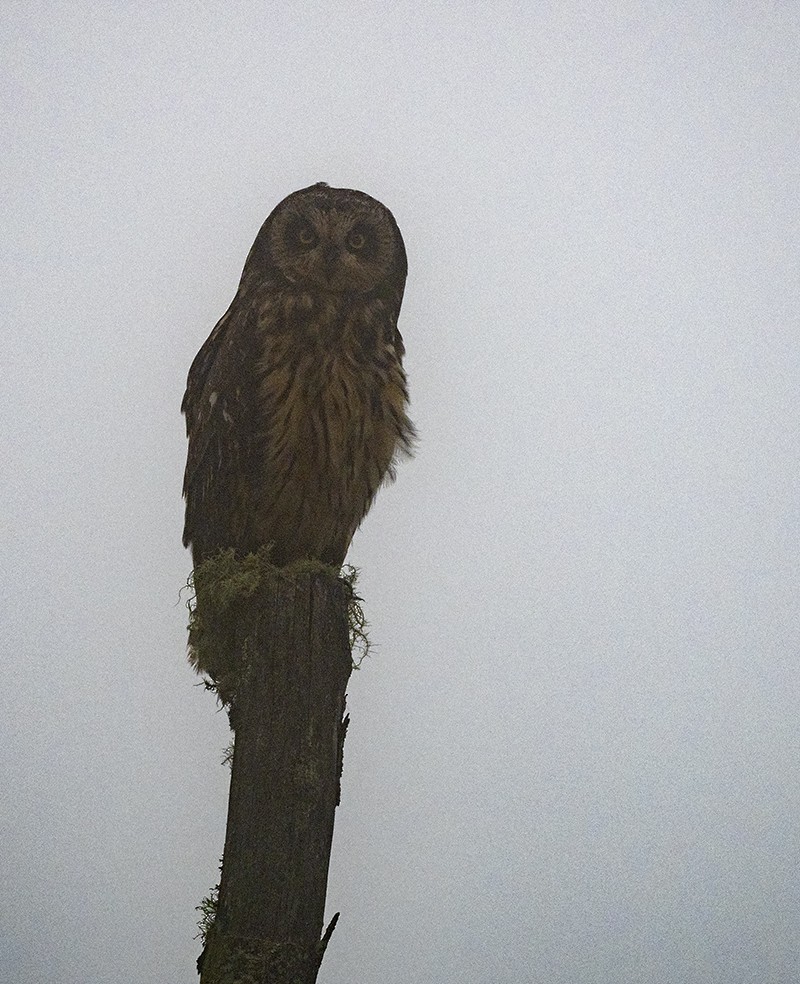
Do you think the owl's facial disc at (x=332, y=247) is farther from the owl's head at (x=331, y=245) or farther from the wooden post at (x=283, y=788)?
the wooden post at (x=283, y=788)

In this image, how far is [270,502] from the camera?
4.31 metres

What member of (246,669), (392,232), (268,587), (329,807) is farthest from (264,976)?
(392,232)

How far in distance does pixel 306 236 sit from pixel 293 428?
111 centimetres

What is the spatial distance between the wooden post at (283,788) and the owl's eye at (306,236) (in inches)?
85.8

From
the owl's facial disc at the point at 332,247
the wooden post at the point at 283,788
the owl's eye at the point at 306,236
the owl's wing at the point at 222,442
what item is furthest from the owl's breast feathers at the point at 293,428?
the wooden post at the point at 283,788

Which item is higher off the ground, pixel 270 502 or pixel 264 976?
pixel 270 502

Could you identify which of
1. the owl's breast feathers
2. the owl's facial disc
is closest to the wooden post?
the owl's breast feathers

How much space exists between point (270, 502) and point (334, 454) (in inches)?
13.7

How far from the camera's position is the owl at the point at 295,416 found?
14.0 feet

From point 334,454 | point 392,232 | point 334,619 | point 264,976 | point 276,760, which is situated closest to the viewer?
point 264,976

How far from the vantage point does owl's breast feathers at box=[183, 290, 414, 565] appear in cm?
427

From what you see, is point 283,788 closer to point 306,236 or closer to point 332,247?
point 332,247

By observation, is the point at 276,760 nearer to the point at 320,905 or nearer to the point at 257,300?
the point at 320,905

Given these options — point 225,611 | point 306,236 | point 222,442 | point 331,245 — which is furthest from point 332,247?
point 225,611
